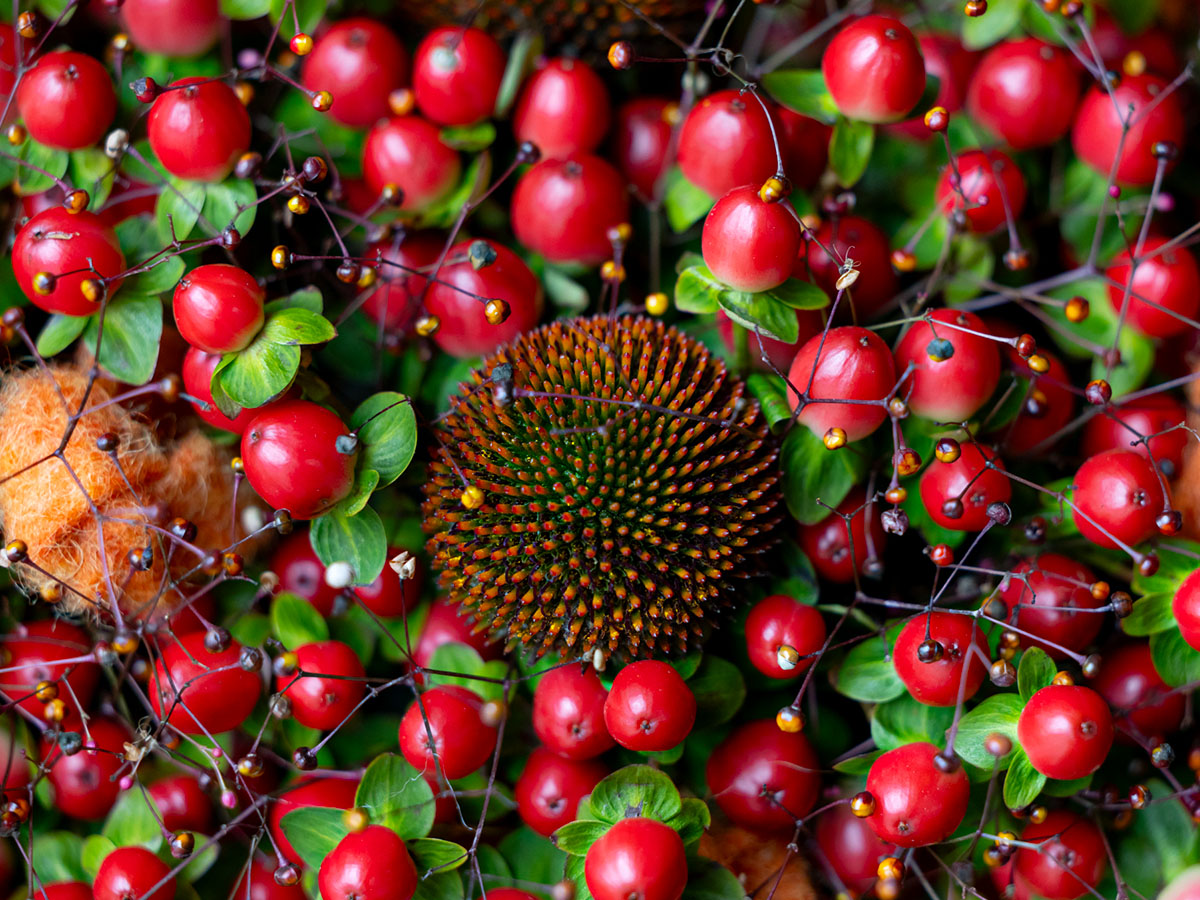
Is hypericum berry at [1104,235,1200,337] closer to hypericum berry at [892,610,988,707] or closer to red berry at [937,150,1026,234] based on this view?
red berry at [937,150,1026,234]

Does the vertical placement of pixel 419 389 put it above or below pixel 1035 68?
below

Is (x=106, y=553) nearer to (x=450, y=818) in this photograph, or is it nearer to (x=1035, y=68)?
(x=450, y=818)

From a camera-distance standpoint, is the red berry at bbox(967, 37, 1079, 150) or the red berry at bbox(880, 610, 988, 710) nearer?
the red berry at bbox(880, 610, 988, 710)

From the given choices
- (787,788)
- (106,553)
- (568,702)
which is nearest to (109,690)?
(106,553)

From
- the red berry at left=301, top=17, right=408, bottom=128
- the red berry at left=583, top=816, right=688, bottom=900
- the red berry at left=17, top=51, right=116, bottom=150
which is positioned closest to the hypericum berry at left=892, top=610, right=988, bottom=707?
the red berry at left=583, top=816, right=688, bottom=900

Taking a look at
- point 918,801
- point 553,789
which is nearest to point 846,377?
point 918,801

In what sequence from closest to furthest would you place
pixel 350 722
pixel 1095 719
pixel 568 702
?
pixel 1095 719, pixel 568 702, pixel 350 722

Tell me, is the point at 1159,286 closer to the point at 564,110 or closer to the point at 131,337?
the point at 564,110
